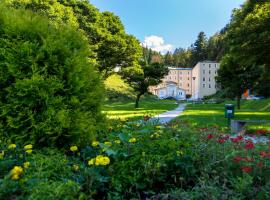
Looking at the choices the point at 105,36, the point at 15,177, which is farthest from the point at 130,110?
the point at 15,177

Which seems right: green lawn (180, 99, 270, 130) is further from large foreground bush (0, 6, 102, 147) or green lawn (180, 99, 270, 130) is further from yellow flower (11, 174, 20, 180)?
yellow flower (11, 174, 20, 180)

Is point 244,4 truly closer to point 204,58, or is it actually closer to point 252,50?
point 252,50

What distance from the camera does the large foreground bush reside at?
11.3ft

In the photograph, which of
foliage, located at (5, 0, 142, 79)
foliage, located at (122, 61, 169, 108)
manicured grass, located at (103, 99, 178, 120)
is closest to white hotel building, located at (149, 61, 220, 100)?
manicured grass, located at (103, 99, 178, 120)

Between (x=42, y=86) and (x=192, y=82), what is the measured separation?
123769mm

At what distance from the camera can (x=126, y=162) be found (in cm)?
279

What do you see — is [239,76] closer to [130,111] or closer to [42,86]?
[130,111]

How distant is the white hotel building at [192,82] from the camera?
339 feet

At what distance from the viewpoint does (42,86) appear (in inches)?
137

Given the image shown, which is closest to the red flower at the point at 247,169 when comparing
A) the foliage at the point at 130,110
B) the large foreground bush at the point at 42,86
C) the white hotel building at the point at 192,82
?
the large foreground bush at the point at 42,86

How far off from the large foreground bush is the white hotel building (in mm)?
77515

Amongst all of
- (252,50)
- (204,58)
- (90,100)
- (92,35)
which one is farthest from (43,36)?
(204,58)

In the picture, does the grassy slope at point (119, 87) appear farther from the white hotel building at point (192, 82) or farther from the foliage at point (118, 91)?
the white hotel building at point (192, 82)

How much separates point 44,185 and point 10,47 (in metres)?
2.12
